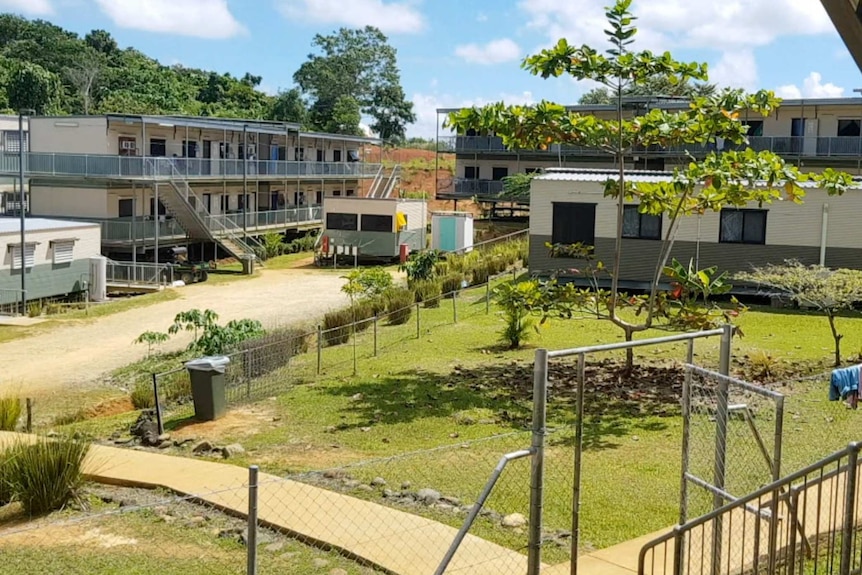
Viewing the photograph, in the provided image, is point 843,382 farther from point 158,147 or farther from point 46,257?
point 158,147

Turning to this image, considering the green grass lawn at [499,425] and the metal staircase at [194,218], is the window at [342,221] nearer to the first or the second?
the metal staircase at [194,218]

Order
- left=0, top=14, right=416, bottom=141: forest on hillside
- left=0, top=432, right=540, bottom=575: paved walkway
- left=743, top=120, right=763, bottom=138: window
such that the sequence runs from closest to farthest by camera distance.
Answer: left=0, top=432, right=540, bottom=575: paved walkway, left=743, top=120, right=763, bottom=138: window, left=0, top=14, right=416, bottom=141: forest on hillside

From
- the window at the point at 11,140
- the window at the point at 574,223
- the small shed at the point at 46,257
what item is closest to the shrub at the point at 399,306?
the window at the point at 574,223

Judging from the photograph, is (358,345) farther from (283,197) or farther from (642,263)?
(283,197)

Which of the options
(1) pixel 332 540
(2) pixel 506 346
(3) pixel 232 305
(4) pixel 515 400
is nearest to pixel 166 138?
(3) pixel 232 305

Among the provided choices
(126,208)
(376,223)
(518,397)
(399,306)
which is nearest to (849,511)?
(518,397)

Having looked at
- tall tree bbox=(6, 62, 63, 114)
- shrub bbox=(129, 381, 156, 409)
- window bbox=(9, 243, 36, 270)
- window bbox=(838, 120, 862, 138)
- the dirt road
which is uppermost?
tall tree bbox=(6, 62, 63, 114)

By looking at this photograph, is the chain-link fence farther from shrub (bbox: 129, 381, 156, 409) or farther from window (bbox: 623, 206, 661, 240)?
window (bbox: 623, 206, 661, 240)

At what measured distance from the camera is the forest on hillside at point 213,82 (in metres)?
79.1

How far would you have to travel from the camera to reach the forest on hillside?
259 feet

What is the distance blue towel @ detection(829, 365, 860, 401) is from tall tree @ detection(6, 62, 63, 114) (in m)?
67.9

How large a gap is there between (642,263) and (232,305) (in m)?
12.9

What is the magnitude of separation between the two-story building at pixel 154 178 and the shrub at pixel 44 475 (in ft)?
96.3

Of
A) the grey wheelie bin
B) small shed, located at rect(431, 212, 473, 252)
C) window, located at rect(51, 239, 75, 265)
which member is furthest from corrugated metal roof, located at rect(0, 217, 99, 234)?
the grey wheelie bin
